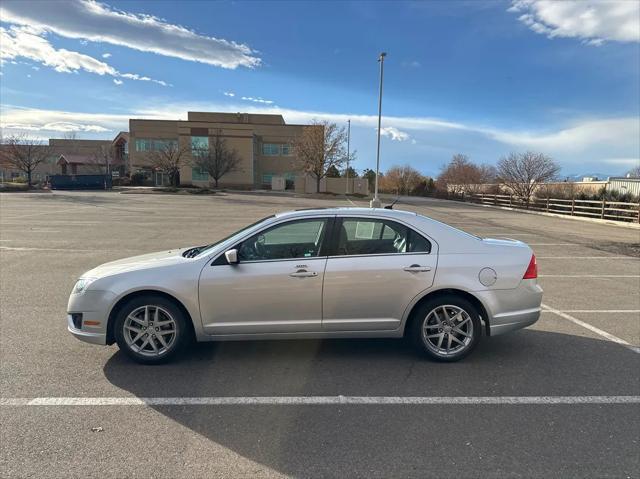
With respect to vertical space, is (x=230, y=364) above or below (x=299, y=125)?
below

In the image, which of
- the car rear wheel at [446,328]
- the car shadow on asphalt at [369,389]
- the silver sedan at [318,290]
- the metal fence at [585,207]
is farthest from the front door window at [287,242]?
the metal fence at [585,207]

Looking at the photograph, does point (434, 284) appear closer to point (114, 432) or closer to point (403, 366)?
point (403, 366)

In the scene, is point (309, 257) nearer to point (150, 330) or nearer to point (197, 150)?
point (150, 330)

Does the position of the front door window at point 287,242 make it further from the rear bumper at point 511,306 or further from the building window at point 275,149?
the building window at point 275,149

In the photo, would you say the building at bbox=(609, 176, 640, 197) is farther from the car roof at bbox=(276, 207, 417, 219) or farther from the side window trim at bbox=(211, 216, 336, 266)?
the side window trim at bbox=(211, 216, 336, 266)

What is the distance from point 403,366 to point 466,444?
1310 mm

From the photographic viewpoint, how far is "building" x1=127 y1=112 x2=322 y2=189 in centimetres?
6169

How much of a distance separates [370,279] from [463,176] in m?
59.6

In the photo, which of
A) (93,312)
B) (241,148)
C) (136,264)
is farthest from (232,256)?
(241,148)

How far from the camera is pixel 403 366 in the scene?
14.4ft

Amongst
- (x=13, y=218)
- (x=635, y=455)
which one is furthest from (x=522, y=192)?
(x=635, y=455)

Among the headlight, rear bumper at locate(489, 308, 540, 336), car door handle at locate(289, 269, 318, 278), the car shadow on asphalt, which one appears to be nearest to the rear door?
car door handle at locate(289, 269, 318, 278)

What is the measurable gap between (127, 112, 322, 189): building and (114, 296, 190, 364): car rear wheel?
Answer: 59.3 metres

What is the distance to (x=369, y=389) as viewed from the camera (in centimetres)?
392
